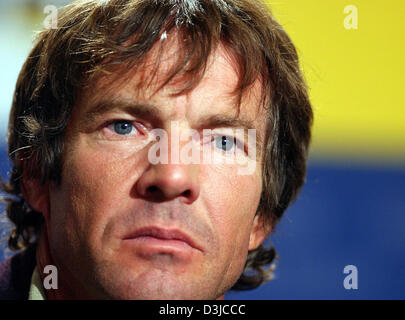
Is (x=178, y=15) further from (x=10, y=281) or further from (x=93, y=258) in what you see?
(x=10, y=281)

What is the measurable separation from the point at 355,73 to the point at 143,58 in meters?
1.43

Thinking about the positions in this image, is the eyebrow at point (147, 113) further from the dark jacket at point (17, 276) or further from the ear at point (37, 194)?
the dark jacket at point (17, 276)

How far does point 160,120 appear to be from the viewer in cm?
128

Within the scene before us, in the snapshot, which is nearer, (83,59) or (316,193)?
(83,59)

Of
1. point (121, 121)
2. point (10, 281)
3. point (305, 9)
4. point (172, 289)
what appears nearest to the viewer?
point (172, 289)

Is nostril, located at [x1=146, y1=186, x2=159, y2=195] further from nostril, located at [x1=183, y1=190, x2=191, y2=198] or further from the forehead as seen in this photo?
the forehead

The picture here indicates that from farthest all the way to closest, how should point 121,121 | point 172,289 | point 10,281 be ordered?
point 10,281, point 121,121, point 172,289

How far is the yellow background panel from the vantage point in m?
2.40

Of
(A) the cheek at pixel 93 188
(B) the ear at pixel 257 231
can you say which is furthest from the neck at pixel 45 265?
(B) the ear at pixel 257 231

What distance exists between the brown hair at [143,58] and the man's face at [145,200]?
4 centimetres

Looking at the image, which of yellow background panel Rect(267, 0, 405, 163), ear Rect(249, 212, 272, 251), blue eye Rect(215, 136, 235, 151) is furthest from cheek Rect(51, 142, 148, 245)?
yellow background panel Rect(267, 0, 405, 163)

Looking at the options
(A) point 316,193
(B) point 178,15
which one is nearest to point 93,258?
(B) point 178,15
